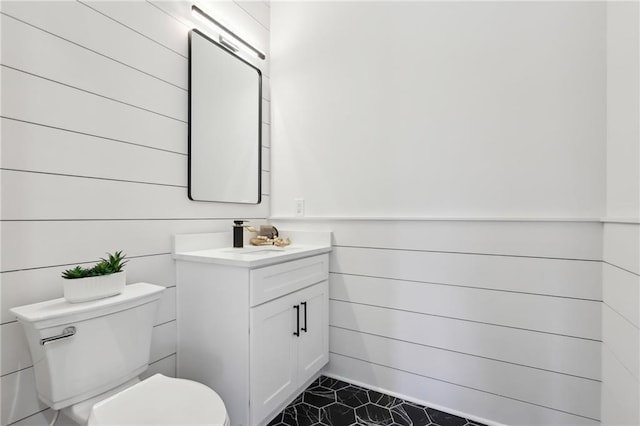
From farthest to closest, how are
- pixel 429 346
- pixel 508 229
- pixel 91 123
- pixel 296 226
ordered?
pixel 296 226 → pixel 429 346 → pixel 508 229 → pixel 91 123

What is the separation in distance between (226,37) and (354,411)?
2.17 m

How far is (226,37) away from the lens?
1.77 meters

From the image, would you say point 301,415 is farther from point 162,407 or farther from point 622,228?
point 622,228

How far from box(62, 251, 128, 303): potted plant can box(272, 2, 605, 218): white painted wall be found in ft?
3.62

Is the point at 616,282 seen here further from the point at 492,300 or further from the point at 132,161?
the point at 132,161

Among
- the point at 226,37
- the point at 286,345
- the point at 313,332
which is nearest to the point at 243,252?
the point at 286,345

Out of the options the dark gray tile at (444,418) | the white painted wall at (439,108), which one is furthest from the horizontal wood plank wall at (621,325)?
the dark gray tile at (444,418)

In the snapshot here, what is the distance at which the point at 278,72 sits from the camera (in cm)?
208

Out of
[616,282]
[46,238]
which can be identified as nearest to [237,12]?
[46,238]

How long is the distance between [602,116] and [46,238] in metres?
2.20

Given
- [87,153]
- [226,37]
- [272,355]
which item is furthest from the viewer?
A: [226,37]

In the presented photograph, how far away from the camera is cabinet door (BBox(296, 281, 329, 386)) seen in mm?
1600

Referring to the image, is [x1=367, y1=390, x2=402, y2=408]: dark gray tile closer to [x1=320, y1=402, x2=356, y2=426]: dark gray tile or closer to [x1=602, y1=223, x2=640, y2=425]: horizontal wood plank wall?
[x1=320, y1=402, x2=356, y2=426]: dark gray tile

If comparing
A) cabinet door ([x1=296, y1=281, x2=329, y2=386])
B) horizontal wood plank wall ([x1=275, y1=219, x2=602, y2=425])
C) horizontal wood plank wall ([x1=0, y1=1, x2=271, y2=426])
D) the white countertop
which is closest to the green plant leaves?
horizontal wood plank wall ([x1=0, y1=1, x2=271, y2=426])
